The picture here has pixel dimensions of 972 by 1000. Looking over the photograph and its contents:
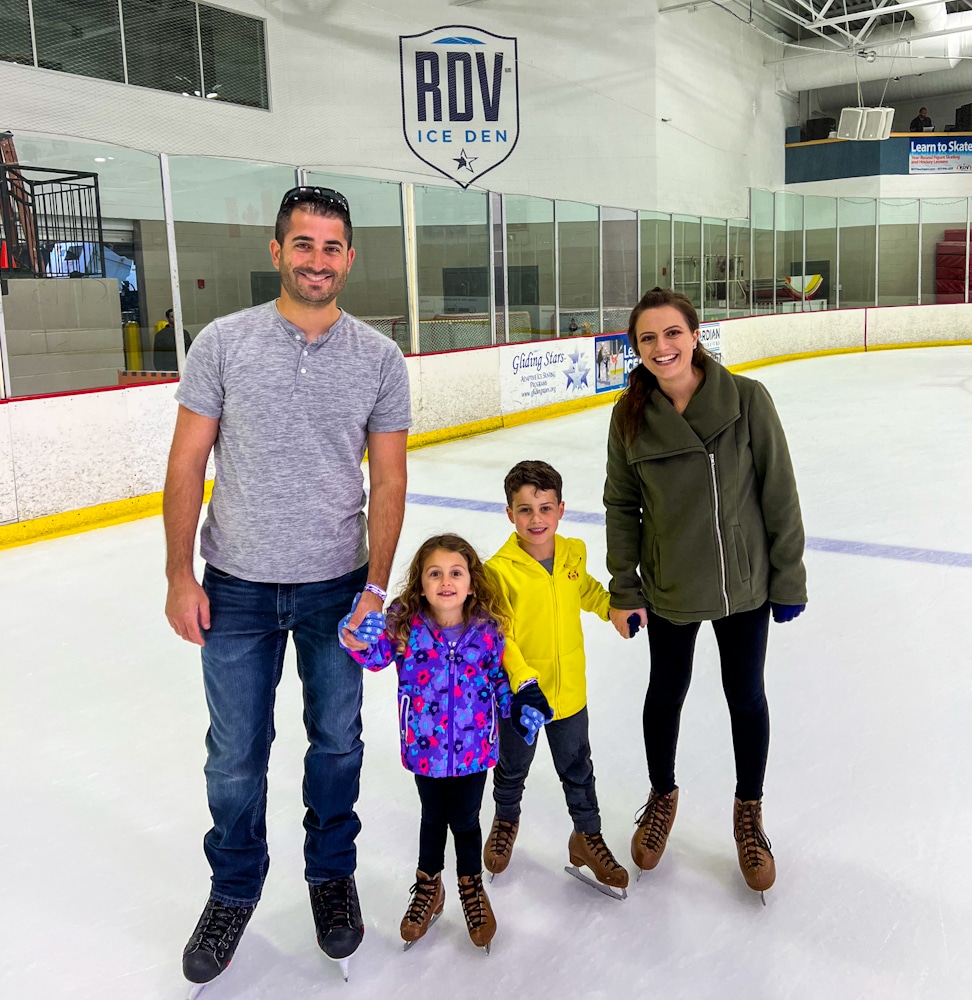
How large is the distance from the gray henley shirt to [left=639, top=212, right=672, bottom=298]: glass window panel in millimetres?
11612

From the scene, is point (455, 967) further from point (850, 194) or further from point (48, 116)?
point (850, 194)

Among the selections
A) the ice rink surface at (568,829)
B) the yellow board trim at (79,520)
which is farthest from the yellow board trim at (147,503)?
the ice rink surface at (568,829)

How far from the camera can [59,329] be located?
602 centimetres

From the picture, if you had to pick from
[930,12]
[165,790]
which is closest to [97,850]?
[165,790]

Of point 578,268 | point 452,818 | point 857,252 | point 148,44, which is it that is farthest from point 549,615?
point 857,252

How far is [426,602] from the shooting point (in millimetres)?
1822

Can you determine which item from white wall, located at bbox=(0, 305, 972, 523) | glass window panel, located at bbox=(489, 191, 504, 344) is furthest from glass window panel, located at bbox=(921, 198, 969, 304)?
white wall, located at bbox=(0, 305, 972, 523)

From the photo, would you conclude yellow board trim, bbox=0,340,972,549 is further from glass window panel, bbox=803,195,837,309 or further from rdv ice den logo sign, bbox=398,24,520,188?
glass window panel, bbox=803,195,837,309

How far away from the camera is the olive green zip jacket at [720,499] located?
1938 mm

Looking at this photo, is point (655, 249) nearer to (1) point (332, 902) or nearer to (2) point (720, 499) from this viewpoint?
(2) point (720, 499)

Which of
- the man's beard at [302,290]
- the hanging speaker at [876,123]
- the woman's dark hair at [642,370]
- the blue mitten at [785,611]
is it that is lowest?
the blue mitten at [785,611]

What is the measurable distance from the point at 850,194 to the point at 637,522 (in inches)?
784

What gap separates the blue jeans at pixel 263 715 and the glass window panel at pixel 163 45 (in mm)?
7650

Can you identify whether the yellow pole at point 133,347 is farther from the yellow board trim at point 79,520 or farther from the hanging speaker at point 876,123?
the hanging speaker at point 876,123
